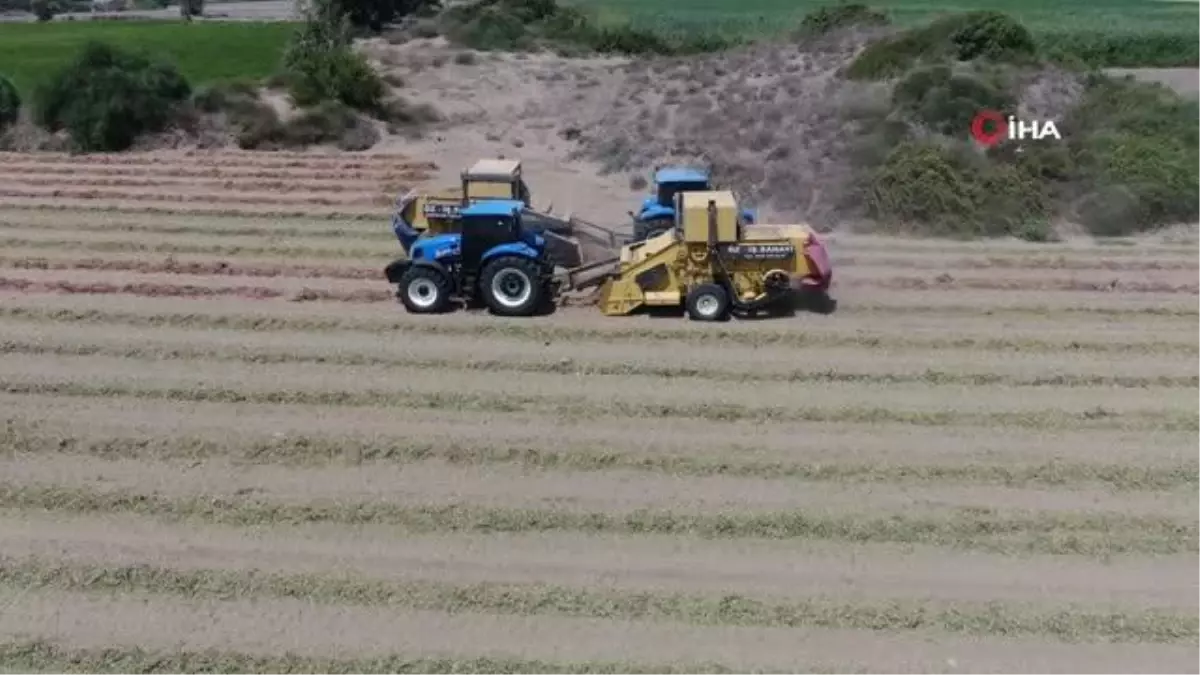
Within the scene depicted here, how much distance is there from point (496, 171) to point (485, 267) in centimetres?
178

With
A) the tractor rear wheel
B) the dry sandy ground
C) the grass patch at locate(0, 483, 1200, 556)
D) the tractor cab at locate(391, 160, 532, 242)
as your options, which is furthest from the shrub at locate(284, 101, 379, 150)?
the dry sandy ground

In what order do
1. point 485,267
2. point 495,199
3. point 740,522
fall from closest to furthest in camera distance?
point 740,522 < point 485,267 < point 495,199

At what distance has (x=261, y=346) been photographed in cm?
1390

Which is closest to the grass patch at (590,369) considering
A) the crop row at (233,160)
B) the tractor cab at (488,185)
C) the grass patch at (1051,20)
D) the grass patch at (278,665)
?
the tractor cab at (488,185)

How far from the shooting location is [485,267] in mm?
14633

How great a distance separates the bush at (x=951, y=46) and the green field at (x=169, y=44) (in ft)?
57.8

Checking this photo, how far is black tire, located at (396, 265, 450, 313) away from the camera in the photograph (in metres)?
14.8

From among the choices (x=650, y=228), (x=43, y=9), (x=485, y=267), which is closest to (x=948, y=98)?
(x=650, y=228)

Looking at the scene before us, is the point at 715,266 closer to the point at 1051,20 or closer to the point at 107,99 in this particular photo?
the point at 107,99

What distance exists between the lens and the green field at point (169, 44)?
129ft

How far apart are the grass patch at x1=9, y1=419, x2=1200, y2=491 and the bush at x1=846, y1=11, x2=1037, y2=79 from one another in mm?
19669

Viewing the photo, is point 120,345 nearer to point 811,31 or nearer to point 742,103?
point 742,103

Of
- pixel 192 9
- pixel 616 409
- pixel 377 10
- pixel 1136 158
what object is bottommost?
pixel 616 409

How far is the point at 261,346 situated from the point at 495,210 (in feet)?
9.80
